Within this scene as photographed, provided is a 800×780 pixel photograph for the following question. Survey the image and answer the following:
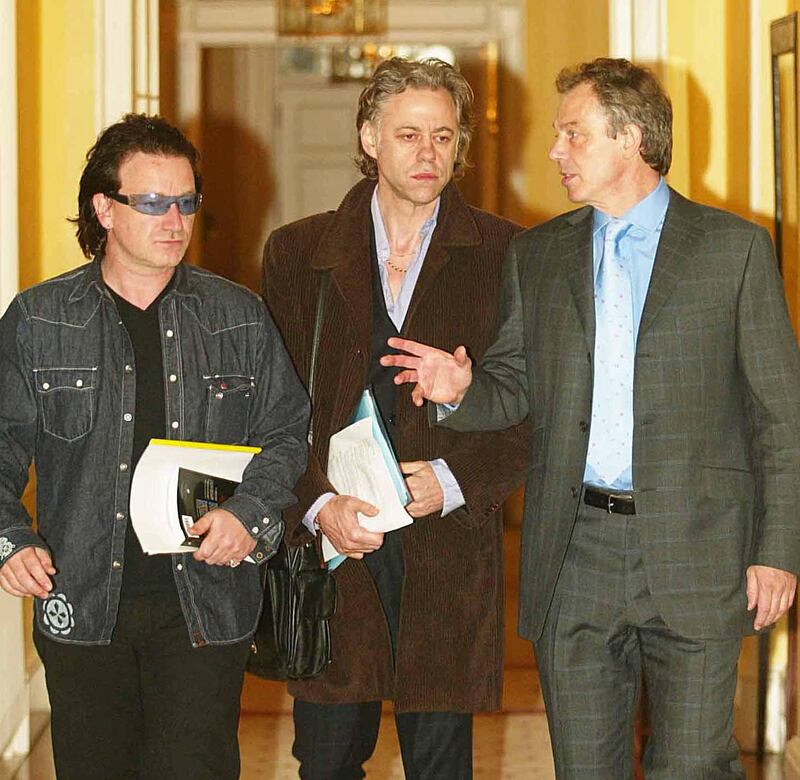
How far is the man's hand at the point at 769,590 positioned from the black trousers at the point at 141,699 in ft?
3.31

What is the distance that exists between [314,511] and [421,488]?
0.81ft

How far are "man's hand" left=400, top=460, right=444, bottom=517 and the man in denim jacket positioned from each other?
34 centimetres

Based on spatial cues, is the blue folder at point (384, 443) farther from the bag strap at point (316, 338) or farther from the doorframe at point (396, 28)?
the doorframe at point (396, 28)

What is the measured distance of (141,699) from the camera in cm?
285

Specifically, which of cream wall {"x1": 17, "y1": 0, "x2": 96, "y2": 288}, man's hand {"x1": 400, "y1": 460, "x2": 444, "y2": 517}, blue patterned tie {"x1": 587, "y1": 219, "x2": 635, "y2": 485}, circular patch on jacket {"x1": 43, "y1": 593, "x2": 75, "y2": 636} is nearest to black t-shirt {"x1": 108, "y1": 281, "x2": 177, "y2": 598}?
circular patch on jacket {"x1": 43, "y1": 593, "x2": 75, "y2": 636}

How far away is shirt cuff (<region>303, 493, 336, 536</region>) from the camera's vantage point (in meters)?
3.19

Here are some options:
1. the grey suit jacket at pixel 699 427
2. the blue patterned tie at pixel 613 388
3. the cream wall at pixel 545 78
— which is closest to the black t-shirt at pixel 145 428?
the grey suit jacket at pixel 699 427

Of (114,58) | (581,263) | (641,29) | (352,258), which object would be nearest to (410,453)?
(352,258)

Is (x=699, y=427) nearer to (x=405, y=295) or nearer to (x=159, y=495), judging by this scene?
(x=405, y=295)

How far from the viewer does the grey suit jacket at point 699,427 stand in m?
2.79

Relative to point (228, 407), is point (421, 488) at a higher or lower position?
lower

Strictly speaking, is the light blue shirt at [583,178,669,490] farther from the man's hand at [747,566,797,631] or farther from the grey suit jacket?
the man's hand at [747,566,797,631]

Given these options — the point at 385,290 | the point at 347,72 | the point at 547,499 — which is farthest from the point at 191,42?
the point at 547,499

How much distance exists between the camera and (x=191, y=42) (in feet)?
28.8
